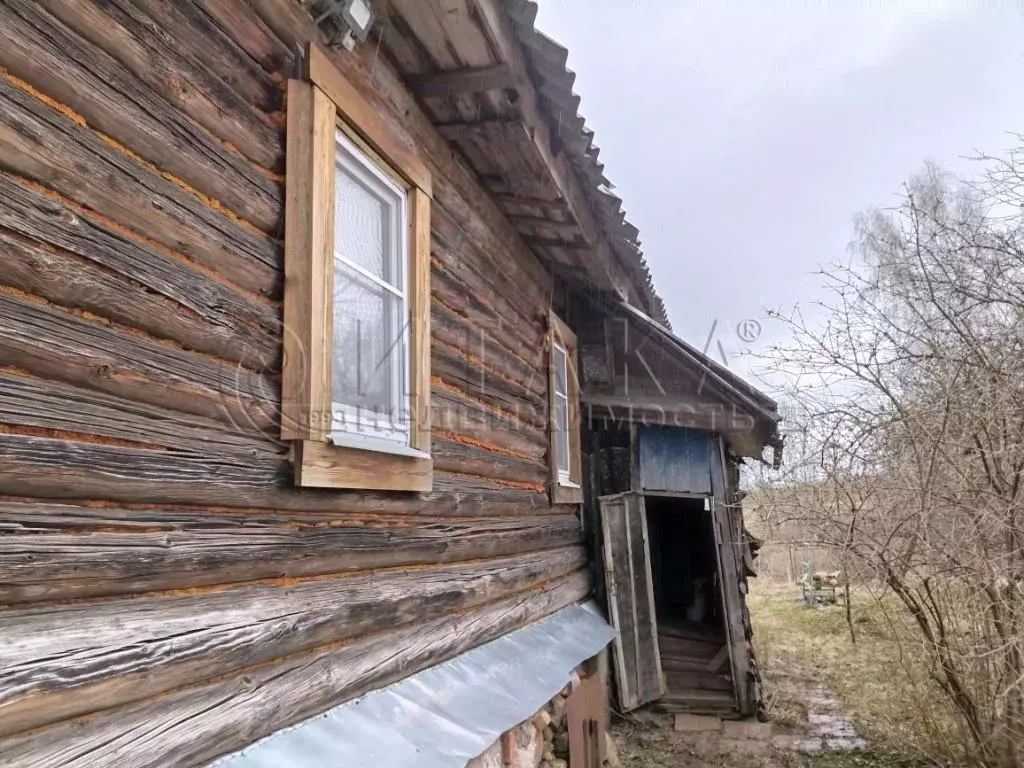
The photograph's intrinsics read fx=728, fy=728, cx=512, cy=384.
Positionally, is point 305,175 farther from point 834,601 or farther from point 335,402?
point 834,601

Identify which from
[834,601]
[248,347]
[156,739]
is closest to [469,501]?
[248,347]

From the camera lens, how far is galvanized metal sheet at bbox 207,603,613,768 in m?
2.36

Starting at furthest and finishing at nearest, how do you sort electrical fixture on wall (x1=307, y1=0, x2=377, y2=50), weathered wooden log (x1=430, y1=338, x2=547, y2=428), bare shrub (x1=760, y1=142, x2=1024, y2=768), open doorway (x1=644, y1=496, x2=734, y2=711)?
1. open doorway (x1=644, y1=496, x2=734, y2=711)
2. bare shrub (x1=760, y1=142, x2=1024, y2=768)
3. weathered wooden log (x1=430, y1=338, x2=547, y2=428)
4. electrical fixture on wall (x1=307, y1=0, x2=377, y2=50)

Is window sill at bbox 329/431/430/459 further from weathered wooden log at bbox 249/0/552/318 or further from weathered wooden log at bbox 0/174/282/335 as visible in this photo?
weathered wooden log at bbox 249/0/552/318

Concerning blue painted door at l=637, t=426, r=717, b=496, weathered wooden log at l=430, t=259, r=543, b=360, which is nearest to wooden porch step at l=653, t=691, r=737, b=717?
blue painted door at l=637, t=426, r=717, b=496

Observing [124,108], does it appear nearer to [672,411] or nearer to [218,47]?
[218,47]

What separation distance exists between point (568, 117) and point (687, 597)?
35.5 feet

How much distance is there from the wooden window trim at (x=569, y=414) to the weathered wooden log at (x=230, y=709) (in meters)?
2.40

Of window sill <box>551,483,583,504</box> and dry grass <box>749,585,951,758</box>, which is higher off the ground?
window sill <box>551,483,583,504</box>

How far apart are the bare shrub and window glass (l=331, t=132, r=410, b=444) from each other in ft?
14.6

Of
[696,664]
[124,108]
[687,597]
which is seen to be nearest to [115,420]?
[124,108]

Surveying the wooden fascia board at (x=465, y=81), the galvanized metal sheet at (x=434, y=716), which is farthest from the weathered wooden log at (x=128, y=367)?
the wooden fascia board at (x=465, y=81)

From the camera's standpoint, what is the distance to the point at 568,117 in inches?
168

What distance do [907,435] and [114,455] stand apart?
616cm
